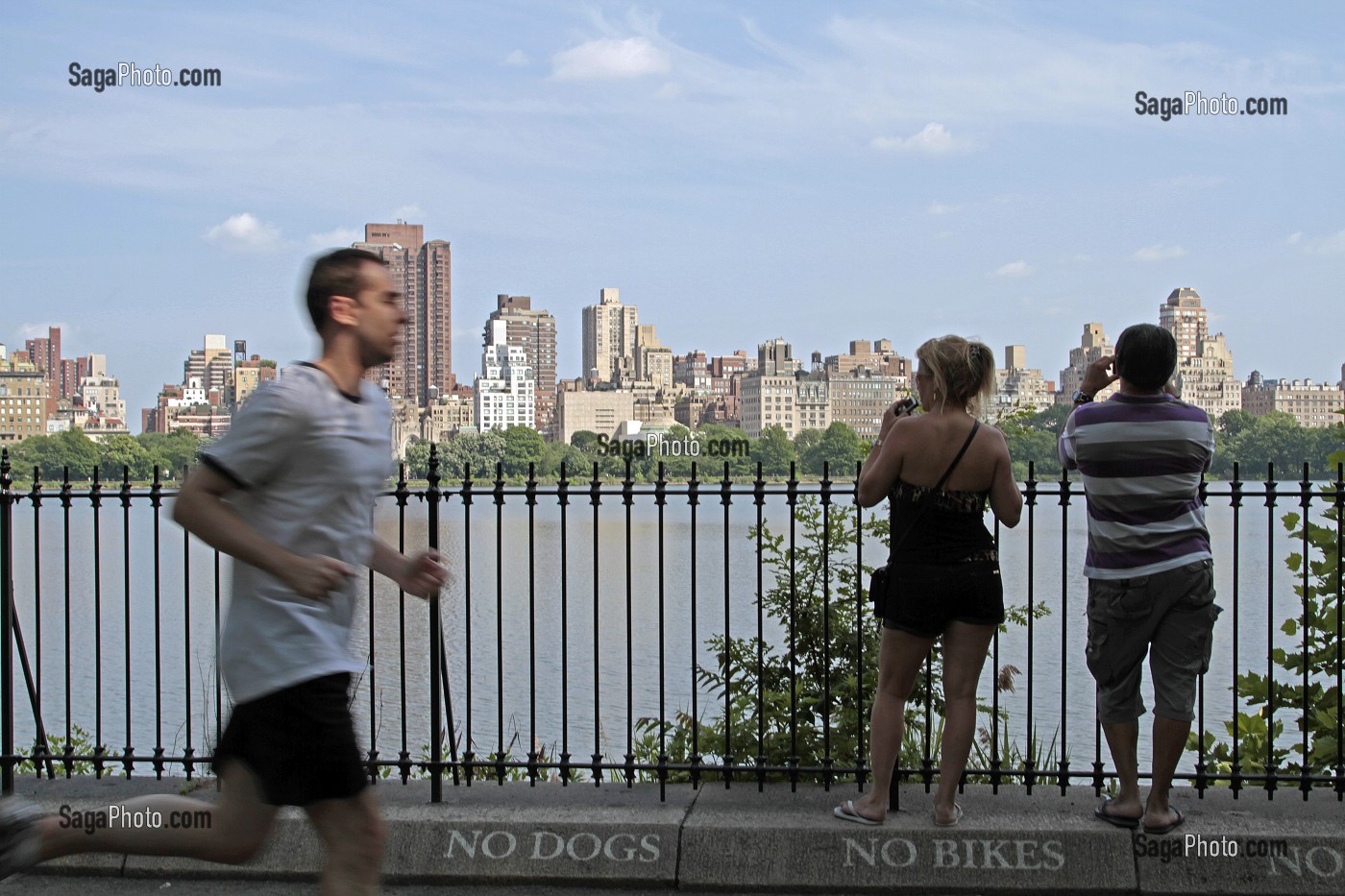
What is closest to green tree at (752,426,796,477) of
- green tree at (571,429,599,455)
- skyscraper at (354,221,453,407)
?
green tree at (571,429,599,455)

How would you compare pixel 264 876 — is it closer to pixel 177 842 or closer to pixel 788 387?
pixel 177 842

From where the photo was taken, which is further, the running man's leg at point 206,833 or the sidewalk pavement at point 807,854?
the sidewalk pavement at point 807,854

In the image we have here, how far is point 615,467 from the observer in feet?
193

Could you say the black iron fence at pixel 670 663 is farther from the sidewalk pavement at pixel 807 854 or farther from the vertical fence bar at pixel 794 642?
the sidewalk pavement at pixel 807 854

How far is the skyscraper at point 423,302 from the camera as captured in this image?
16800cm

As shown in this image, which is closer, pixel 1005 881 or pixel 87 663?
pixel 1005 881

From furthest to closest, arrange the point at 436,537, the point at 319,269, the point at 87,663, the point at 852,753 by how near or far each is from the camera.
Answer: the point at 87,663
the point at 852,753
the point at 436,537
the point at 319,269

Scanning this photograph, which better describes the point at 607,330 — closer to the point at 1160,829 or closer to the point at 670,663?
the point at 670,663

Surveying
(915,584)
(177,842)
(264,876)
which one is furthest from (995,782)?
(177,842)

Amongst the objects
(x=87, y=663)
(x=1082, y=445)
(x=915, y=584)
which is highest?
(x=1082, y=445)

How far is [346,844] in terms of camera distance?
296 cm

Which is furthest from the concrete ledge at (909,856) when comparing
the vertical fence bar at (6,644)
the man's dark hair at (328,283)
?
the vertical fence bar at (6,644)

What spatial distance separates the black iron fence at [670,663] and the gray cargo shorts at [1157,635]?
205 mm

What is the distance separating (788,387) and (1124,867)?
94754 mm
